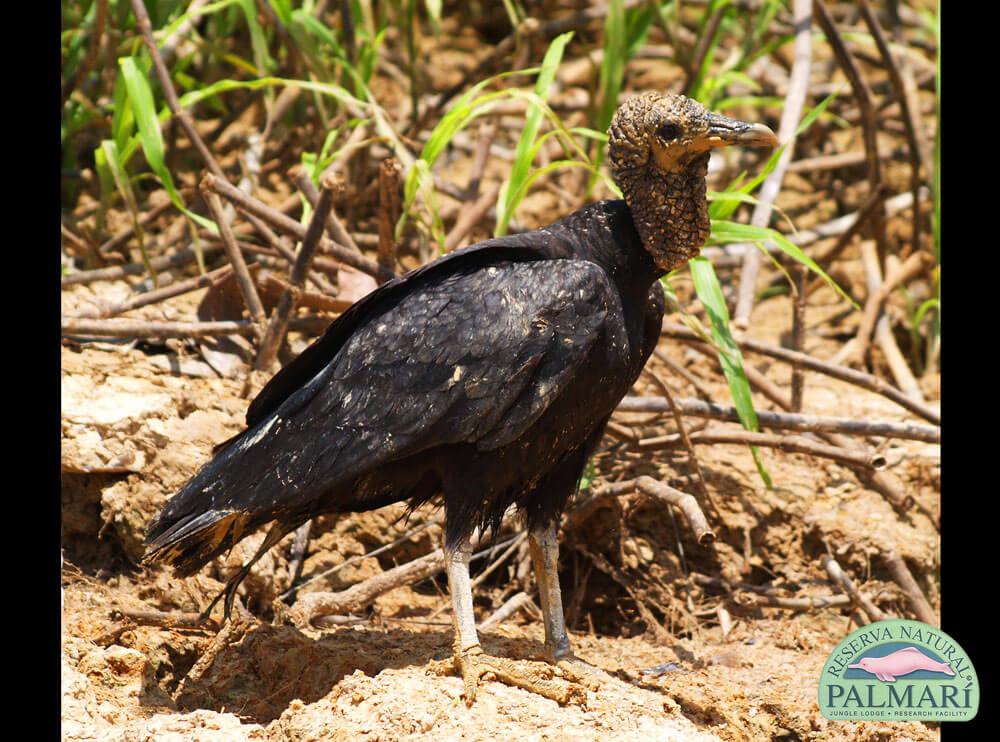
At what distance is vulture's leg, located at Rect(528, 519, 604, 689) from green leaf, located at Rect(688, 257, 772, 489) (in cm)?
72

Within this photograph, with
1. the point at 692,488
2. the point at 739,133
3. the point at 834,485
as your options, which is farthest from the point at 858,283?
the point at 739,133

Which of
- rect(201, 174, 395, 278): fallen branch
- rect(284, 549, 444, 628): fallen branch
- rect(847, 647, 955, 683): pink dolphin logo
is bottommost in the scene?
rect(284, 549, 444, 628): fallen branch

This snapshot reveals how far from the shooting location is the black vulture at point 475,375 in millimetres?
3256

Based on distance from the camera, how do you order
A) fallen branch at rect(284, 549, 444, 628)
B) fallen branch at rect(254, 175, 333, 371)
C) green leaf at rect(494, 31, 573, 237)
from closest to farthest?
fallen branch at rect(284, 549, 444, 628)
fallen branch at rect(254, 175, 333, 371)
green leaf at rect(494, 31, 573, 237)

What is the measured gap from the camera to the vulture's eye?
3.35m

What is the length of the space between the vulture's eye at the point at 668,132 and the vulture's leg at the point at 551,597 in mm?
1172

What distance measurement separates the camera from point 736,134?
3.28 meters

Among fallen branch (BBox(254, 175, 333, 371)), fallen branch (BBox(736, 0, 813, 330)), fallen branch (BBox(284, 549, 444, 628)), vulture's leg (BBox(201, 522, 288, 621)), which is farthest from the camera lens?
fallen branch (BBox(736, 0, 813, 330))

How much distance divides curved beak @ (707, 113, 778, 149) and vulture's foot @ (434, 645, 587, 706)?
147 centimetres

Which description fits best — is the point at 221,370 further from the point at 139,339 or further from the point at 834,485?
the point at 834,485

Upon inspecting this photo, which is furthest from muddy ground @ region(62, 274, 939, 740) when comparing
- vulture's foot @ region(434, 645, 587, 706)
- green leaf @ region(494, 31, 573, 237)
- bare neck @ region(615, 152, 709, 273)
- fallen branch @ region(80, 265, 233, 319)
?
bare neck @ region(615, 152, 709, 273)

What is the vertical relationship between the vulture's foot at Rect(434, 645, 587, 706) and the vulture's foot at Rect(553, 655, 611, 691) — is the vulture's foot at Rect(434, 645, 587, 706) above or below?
above

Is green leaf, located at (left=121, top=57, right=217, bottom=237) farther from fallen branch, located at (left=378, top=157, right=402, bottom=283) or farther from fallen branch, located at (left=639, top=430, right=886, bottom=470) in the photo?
fallen branch, located at (left=639, top=430, right=886, bottom=470)

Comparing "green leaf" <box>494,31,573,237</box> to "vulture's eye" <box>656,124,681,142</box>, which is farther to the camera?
"green leaf" <box>494,31,573,237</box>
